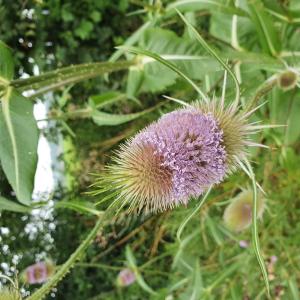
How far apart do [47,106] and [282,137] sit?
134 cm

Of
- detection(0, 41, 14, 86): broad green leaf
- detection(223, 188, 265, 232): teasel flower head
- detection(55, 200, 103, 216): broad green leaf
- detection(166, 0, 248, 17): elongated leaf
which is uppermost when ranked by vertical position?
detection(166, 0, 248, 17): elongated leaf

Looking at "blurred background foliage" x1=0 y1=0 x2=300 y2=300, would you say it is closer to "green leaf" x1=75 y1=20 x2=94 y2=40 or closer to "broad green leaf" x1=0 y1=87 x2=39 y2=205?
"green leaf" x1=75 y1=20 x2=94 y2=40

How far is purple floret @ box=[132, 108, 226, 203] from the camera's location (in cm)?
93

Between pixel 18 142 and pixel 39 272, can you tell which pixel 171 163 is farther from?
pixel 39 272

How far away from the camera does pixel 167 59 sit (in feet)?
5.34

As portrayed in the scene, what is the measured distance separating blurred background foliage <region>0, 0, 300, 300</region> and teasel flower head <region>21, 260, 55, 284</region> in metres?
0.05

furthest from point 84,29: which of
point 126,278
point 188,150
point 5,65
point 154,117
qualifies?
point 188,150

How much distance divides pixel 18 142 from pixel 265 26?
2.50ft

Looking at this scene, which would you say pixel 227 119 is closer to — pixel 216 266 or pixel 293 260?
pixel 293 260

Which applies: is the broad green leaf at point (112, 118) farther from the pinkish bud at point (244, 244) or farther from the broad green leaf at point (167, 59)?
the pinkish bud at point (244, 244)

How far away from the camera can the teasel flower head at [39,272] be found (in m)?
1.72

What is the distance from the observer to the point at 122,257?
2.65 meters

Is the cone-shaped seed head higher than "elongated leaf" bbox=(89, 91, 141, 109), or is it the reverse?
the cone-shaped seed head

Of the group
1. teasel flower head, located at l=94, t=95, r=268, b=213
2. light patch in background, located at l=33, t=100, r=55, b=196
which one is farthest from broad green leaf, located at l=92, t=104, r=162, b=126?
teasel flower head, located at l=94, t=95, r=268, b=213
